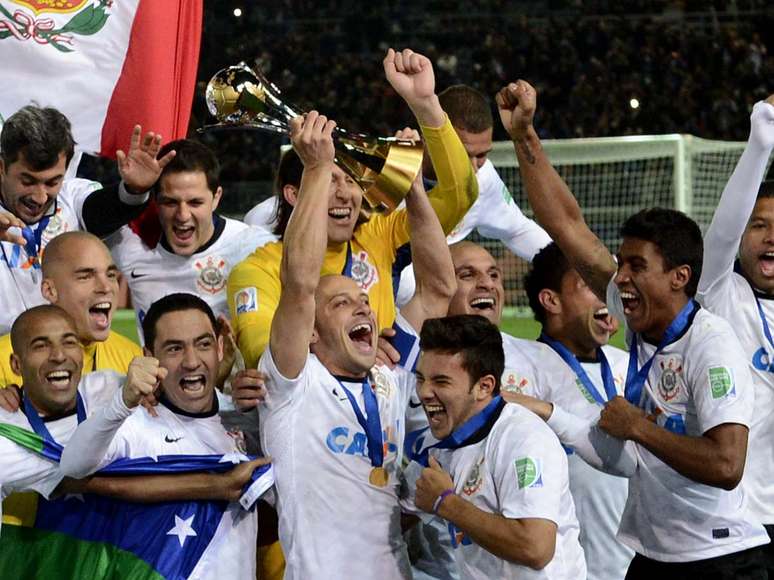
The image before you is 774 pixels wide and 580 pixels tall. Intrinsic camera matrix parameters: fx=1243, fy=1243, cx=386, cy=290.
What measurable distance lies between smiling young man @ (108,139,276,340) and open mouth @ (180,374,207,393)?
79cm

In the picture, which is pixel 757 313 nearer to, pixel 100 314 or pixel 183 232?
pixel 183 232

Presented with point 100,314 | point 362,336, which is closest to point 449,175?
point 362,336

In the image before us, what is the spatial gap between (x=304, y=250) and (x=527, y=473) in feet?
3.03

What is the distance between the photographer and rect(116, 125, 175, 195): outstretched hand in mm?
4633

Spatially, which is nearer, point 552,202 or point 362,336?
point 362,336

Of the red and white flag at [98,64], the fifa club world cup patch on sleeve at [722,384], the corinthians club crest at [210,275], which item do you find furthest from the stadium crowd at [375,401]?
the red and white flag at [98,64]

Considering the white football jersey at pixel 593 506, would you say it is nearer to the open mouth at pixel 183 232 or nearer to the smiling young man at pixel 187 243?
the smiling young man at pixel 187 243

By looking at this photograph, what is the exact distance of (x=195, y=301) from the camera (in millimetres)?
4098

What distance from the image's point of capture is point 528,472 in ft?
11.2

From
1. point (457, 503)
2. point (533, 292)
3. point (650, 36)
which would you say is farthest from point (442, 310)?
point (650, 36)

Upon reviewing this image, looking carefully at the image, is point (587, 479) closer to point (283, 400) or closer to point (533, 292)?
point (533, 292)

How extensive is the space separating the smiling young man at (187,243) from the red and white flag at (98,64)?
1236mm

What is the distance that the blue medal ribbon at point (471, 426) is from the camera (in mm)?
3584

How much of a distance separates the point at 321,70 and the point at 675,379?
20.1 metres
